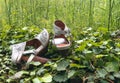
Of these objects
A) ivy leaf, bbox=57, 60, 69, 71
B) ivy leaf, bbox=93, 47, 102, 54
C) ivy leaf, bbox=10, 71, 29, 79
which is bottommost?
ivy leaf, bbox=10, 71, 29, 79

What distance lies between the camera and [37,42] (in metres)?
2.45

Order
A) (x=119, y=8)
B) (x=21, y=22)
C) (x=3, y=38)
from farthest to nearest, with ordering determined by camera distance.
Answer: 1. (x=21, y=22)
2. (x=119, y=8)
3. (x=3, y=38)

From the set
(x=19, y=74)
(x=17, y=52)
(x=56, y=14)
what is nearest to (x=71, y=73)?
(x=19, y=74)

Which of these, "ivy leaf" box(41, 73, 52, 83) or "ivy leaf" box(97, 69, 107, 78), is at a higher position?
"ivy leaf" box(97, 69, 107, 78)

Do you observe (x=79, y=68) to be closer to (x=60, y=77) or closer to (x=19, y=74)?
(x=60, y=77)

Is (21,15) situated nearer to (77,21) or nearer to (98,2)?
(77,21)

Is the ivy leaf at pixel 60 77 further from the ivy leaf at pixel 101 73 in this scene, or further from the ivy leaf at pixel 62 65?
the ivy leaf at pixel 101 73

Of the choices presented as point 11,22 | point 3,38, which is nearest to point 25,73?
point 3,38

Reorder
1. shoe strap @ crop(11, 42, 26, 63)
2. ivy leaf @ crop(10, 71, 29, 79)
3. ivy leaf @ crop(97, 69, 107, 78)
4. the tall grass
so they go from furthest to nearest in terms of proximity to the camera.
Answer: the tall grass, shoe strap @ crop(11, 42, 26, 63), ivy leaf @ crop(10, 71, 29, 79), ivy leaf @ crop(97, 69, 107, 78)

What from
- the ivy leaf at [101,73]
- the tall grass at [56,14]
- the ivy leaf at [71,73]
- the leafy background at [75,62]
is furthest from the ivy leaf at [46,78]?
the tall grass at [56,14]

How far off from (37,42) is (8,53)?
292 millimetres

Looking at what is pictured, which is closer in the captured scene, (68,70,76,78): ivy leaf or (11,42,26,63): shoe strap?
(68,70,76,78): ivy leaf

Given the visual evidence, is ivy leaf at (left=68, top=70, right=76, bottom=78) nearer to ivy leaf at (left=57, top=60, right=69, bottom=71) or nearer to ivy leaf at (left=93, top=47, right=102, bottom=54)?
ivy leaf at (left=57, top=60, right=69, bottom=71)

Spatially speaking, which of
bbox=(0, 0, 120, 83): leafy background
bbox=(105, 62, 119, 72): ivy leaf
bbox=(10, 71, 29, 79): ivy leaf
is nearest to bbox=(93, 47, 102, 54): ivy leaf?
bbox=(0, 0, 120, 83): leafy background
